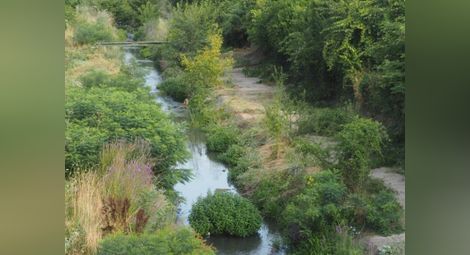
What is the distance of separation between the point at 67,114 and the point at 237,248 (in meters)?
1.50

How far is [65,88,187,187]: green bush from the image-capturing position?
205 inches

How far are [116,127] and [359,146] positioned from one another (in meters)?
1.70

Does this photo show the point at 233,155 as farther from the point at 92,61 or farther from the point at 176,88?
the point at 92,61

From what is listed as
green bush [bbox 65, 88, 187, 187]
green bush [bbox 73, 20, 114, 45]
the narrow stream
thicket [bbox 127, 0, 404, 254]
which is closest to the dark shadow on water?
the narrow stream

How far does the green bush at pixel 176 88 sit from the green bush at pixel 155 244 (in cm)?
94

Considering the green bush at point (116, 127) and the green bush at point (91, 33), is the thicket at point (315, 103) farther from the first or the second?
the green bush at point (91, 33)

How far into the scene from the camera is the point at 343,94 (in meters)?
5.28

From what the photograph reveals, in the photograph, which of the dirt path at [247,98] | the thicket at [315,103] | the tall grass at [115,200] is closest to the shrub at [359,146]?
the thicket at [315,103]

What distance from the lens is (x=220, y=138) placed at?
208 inches

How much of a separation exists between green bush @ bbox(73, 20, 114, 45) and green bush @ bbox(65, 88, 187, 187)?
35 cm

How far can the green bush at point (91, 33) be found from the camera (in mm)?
5195

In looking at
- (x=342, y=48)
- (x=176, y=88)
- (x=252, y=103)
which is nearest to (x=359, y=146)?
(x=342, y=48)

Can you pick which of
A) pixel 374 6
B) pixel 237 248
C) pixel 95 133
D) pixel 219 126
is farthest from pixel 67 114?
pixel 374 6
